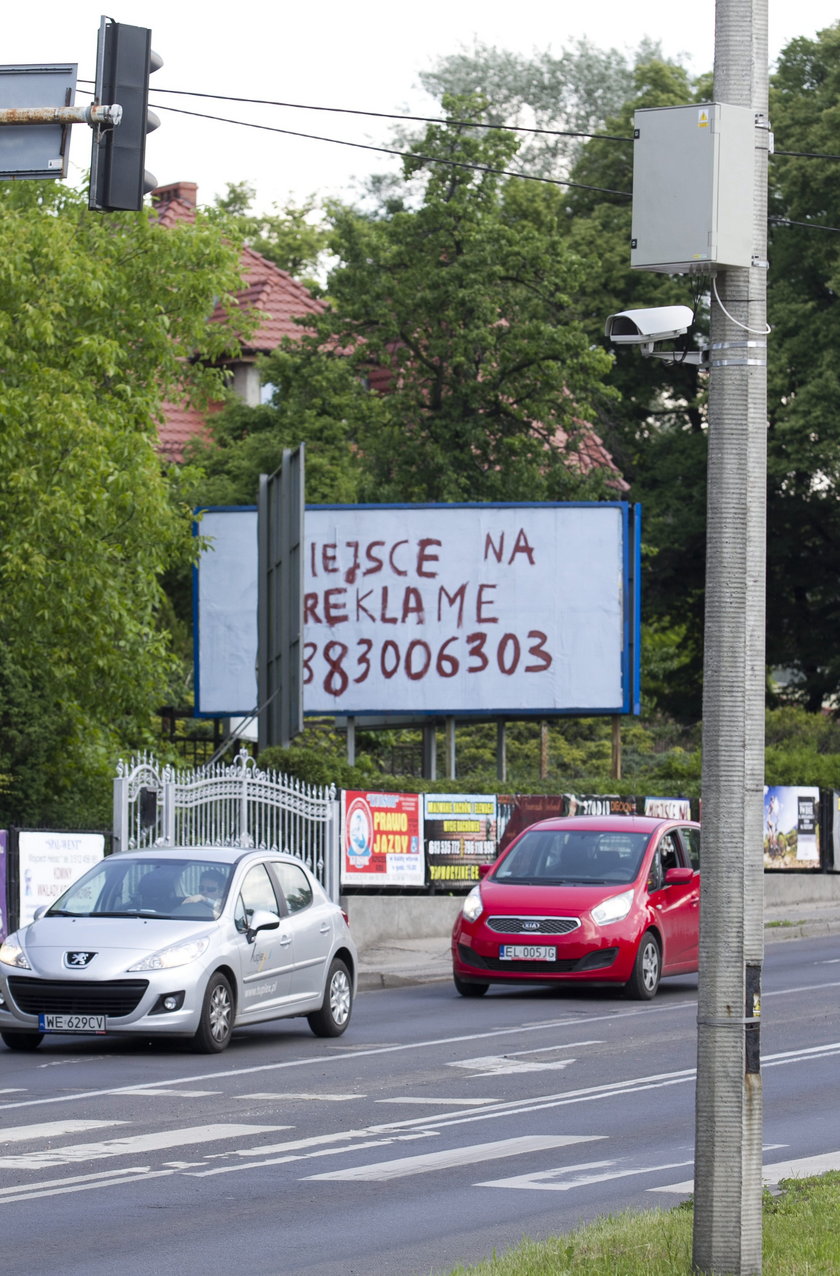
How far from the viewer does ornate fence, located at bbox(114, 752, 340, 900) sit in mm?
23797

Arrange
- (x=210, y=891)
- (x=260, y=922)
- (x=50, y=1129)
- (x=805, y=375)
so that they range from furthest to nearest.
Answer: (x=805, y=375)
(x=210, y=891)
(x=260, y=922)
(x=50, y=1129)

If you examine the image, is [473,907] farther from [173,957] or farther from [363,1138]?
[363,1138]

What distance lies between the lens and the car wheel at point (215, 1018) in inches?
597

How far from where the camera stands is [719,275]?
7.29 m

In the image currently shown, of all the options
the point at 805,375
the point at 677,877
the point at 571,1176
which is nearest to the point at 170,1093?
the point at 571,1176

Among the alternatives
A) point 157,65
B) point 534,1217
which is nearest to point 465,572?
point 157,65

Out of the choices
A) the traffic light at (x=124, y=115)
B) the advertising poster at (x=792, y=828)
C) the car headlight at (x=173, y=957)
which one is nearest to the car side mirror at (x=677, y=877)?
the car headlight at (x=173, y=957)

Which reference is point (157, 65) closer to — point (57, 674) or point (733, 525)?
point (733, 525)

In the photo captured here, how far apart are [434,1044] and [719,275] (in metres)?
9.91

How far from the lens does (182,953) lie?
594 inches

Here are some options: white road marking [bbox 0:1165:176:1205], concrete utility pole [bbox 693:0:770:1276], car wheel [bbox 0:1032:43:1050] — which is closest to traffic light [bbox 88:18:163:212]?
white road marking [bbox 0:1165:176:1205]

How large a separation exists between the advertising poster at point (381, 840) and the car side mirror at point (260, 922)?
32.8 ft

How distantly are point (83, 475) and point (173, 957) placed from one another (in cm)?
1023

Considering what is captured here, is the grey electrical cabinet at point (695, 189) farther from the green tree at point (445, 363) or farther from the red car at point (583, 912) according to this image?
the green tree at point (445, 363)
